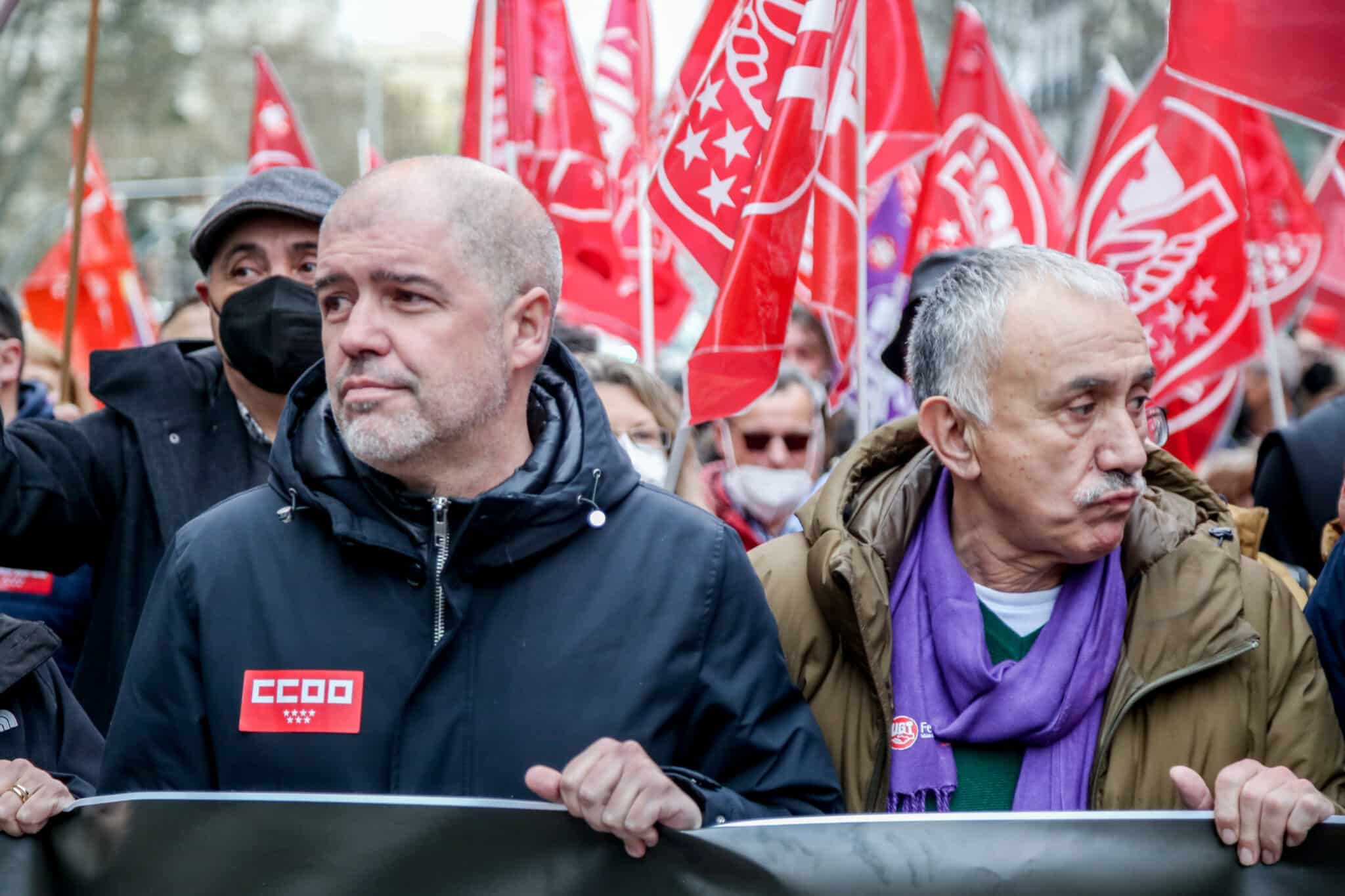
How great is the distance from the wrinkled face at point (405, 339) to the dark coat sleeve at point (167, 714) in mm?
372

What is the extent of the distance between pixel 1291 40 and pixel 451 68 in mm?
82072

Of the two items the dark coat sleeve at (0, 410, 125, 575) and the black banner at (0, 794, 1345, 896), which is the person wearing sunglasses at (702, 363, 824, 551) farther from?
the black banner at (0, 794, 1345, 896)

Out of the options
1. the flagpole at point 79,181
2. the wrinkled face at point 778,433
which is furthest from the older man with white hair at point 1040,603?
the flagpole at point 79,181

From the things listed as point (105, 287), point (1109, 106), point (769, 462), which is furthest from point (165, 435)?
point (105, 287)

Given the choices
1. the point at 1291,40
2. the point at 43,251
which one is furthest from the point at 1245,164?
the point at 43,251

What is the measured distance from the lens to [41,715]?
3.06 meters

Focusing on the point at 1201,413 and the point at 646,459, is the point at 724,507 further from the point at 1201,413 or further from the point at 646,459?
the point at 1201,413

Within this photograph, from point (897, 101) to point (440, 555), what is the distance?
4.45 metres

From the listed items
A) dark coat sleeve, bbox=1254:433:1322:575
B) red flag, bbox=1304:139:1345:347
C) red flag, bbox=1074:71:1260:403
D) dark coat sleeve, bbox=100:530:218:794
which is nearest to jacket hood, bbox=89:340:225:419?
dark coat sleeve, bbox=100:530:218:794

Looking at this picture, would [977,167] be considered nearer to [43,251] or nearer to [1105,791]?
[1105,791]

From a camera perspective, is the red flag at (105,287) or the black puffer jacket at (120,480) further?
the red flag at (105,287)

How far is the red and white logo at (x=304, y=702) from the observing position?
103 inches

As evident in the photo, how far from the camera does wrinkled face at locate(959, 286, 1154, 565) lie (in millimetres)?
2943

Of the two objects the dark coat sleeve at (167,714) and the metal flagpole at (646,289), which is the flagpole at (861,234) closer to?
the metal flagpole at (646,289)
